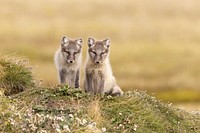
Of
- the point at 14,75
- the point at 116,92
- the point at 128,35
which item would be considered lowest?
the point at 128,35

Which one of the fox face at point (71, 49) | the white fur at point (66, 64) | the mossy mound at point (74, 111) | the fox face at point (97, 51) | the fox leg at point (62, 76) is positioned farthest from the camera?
the fox leg at point (62, 76)

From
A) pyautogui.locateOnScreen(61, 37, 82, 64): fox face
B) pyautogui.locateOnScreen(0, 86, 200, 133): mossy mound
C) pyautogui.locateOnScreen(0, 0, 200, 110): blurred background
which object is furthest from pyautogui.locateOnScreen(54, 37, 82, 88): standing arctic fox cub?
pyautogui.locateOnScreen(0, 0, 200, 110): blurred background

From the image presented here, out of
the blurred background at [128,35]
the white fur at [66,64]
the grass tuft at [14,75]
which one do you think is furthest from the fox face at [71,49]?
the blurred background at [128,35]

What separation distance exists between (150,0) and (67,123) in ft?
155

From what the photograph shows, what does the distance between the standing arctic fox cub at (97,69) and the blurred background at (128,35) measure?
1725 cm

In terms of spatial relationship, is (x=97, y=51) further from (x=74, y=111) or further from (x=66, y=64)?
(x=74, y=111)

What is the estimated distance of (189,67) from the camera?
4022 cm

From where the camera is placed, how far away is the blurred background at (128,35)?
3697 cm

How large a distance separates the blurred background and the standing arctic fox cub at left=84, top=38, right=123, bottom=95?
17.2 metres

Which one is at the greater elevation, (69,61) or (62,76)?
(69,61)

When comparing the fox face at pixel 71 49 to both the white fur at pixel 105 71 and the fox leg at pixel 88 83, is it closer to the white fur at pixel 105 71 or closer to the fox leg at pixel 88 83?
the white fur at pixel 105 71

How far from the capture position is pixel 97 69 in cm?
1555

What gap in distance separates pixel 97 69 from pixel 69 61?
23.6 inches

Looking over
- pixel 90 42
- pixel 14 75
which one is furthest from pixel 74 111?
pixel 14 75
